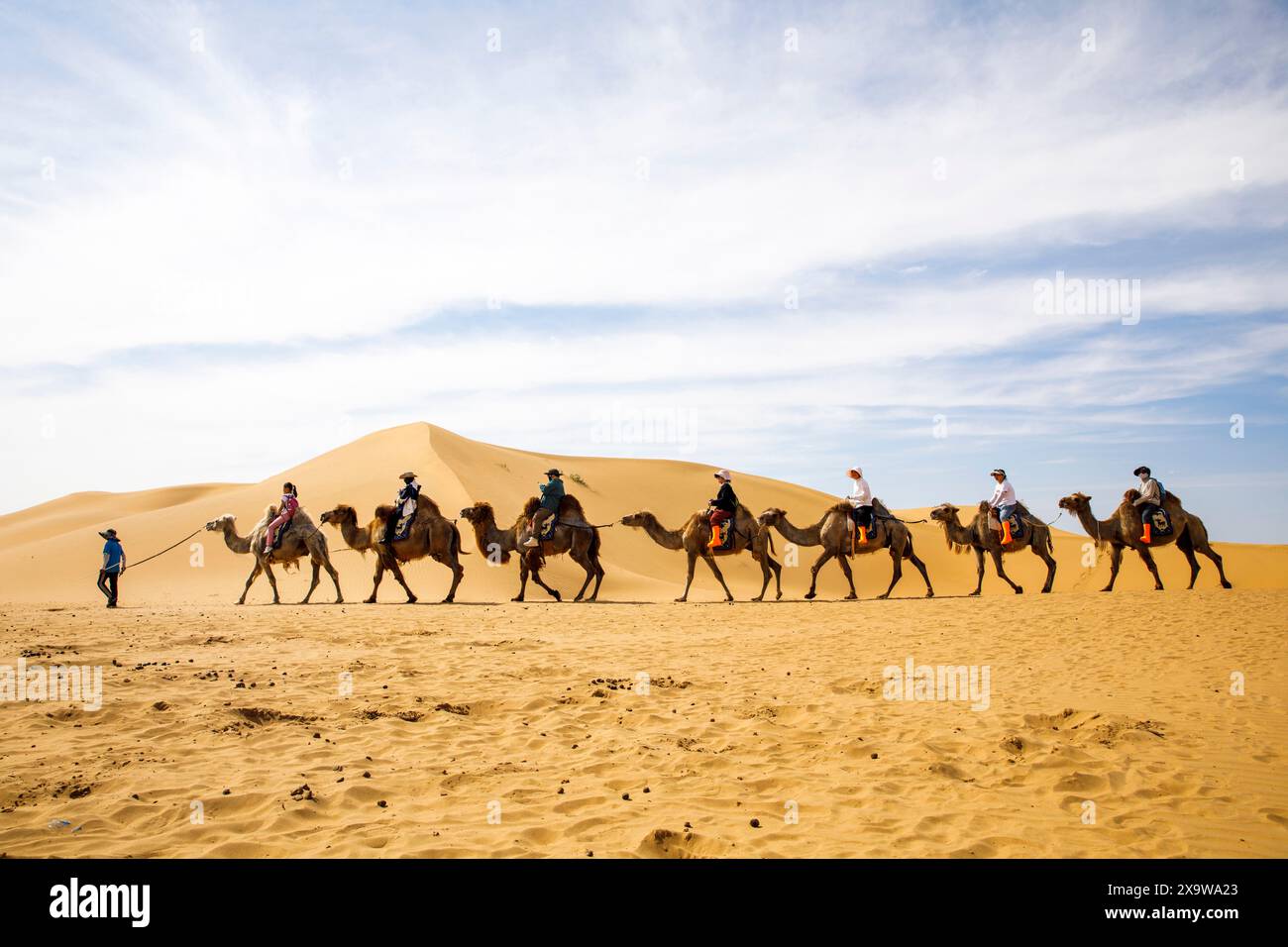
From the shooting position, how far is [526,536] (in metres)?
21.4

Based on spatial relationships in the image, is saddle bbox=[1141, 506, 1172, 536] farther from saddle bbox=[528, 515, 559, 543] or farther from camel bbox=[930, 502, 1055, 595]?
saddle bbox=[528, 515, 559, 543]

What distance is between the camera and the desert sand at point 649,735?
16.0 feet

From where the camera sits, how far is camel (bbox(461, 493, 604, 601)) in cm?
2147

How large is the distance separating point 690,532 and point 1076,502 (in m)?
10.4

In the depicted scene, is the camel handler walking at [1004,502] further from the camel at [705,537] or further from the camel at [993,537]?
the camel at [705,537]

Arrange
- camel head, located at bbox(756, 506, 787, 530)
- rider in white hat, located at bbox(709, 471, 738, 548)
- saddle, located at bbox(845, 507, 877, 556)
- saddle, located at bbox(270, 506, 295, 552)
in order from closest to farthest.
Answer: saddle, located at bbox(270, 506, 295, 552), rider in white hat, located at bbox(709, 471, 738, 548), saddle, located at bbox(845, 507, 877, 556), camel head, located at bbox(756, 506, 787, 530)

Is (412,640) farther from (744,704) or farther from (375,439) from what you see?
(375,439)

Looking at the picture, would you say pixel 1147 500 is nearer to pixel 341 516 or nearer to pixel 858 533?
pixel 858 533

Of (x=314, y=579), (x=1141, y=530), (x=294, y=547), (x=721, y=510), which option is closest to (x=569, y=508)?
(x=721, y=510)

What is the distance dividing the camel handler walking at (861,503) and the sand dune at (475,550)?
7294mm

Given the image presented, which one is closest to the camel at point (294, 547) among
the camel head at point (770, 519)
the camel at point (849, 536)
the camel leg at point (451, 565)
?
the camel leg at point (451, 565)

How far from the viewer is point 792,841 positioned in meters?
4.73

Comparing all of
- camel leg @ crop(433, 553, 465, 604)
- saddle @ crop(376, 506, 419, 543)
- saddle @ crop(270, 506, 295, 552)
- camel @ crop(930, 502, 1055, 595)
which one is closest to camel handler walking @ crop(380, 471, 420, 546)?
saddle @ crop(376, 506, 419, 543)

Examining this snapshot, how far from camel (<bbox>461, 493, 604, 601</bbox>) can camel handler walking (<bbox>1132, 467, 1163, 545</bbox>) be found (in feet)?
45.9
